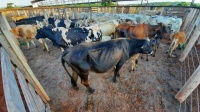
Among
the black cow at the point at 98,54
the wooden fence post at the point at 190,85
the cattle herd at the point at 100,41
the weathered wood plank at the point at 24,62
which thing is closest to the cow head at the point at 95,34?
the cattle herd at the point at 100,41

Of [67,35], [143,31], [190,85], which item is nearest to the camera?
[190,85]

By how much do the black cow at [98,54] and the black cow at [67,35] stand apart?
224 centimetres

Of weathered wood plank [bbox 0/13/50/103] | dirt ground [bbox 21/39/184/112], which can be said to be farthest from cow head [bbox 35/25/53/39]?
weathered wood plank [bbox 0/13/50/103]

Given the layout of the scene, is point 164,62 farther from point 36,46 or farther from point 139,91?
point 36,46

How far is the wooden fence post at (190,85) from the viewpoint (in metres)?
2.63

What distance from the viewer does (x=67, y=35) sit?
526 centimetres

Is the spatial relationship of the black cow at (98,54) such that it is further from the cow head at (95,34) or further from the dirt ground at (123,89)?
the cow head at (95,34)

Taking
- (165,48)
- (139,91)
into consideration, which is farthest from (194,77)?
(165,48)

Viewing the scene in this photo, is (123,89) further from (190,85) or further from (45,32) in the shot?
(45,32)

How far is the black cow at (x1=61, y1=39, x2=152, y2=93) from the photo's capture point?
292 centimetres

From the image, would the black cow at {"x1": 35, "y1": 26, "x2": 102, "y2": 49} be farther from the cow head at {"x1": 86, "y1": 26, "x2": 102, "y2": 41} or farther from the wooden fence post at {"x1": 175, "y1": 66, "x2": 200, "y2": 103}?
the wooden fence post at {"x1": 175, "y1": 66, "x2": 200, "y2": 103}

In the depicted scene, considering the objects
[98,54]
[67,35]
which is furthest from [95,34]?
[98,54]

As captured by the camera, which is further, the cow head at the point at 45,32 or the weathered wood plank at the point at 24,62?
the cow head at the point at 45,32

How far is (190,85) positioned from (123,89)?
180 cm
